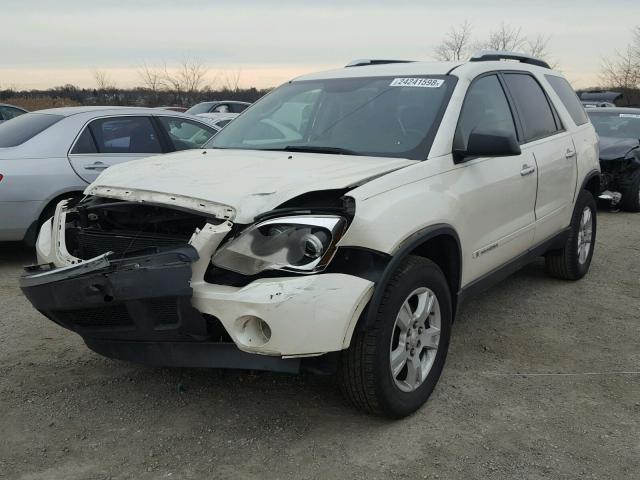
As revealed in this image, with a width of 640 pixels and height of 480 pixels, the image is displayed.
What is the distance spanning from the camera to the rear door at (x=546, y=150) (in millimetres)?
4461

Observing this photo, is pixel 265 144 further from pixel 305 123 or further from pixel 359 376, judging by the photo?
pixel 359 376

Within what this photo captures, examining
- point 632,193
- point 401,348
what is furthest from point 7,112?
point 401,348

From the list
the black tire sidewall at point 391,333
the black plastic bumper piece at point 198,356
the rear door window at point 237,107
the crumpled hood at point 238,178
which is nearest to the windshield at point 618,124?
the black tire sidewall at point 391,333

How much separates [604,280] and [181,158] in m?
4.14

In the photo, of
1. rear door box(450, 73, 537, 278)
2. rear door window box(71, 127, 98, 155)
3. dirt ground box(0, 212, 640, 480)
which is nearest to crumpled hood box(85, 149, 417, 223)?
rear door box(450, 73, 537, 278)

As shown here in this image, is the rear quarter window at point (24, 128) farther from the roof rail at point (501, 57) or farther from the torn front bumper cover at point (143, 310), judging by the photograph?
the roof rail at point (501, 57)

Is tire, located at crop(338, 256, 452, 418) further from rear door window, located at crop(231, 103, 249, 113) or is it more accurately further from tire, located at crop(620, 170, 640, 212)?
rear door window, located at crop(231, 103, 249, 113)

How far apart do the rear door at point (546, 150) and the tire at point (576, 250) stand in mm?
240

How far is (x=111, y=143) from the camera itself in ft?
21.3

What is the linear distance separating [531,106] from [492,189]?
1247 millimetres

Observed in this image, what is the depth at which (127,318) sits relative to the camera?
280cm

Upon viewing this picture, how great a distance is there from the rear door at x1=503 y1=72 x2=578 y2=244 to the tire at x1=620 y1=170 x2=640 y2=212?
518cm

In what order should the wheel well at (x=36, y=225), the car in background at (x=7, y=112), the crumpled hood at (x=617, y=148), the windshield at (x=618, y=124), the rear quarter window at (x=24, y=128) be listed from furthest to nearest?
the car in background at (x=7, y=112) < the windshield at (x=618, y=124) < the crumpled hood at (x=617, y=148) < the rear quarter window at (x=24, y=128) < the wheel well at (x=36, y=225)

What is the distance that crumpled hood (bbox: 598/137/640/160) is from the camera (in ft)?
31.3
